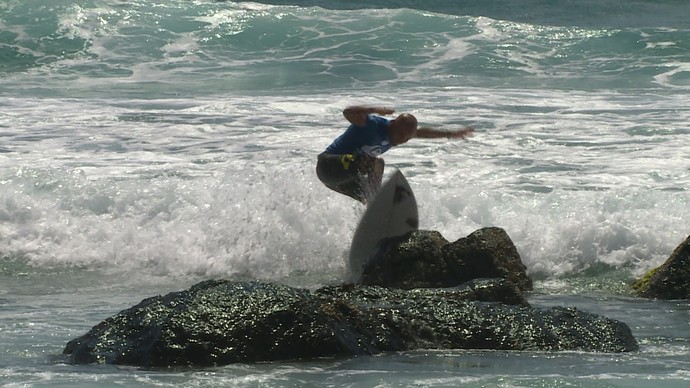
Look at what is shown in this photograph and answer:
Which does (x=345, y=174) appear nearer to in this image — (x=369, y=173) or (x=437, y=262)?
(x=369, y=173)

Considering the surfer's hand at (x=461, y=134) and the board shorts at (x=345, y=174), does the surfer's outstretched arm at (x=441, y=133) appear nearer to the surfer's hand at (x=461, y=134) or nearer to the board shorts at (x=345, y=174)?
the surfer's hand at (x=461, y=134)

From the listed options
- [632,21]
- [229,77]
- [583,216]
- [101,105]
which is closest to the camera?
[583,216]

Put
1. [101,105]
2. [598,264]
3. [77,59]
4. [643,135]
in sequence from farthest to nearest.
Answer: [77,59] < [101,105] < [643,135] < [598,264]

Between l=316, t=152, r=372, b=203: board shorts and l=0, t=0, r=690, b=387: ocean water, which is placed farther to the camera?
l=316, t=152, r=372, b=203: board shorts

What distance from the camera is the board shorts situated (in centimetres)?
853

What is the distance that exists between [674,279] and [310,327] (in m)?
3.24

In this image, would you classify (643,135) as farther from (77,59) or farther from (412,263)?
(77,59)

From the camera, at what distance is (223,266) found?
9727mm

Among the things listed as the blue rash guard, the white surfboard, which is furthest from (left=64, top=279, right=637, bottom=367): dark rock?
the blue rash guard

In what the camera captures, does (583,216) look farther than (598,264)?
Yes

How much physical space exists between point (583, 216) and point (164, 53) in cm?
1317

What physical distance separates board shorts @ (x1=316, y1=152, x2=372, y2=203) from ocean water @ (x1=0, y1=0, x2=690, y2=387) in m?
0.92

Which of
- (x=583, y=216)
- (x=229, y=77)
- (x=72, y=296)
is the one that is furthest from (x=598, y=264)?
(x=229, y=77)

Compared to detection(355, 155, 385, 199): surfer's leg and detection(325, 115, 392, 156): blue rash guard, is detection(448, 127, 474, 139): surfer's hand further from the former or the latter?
detection(355, 155, 385, 199): surfer's leg
